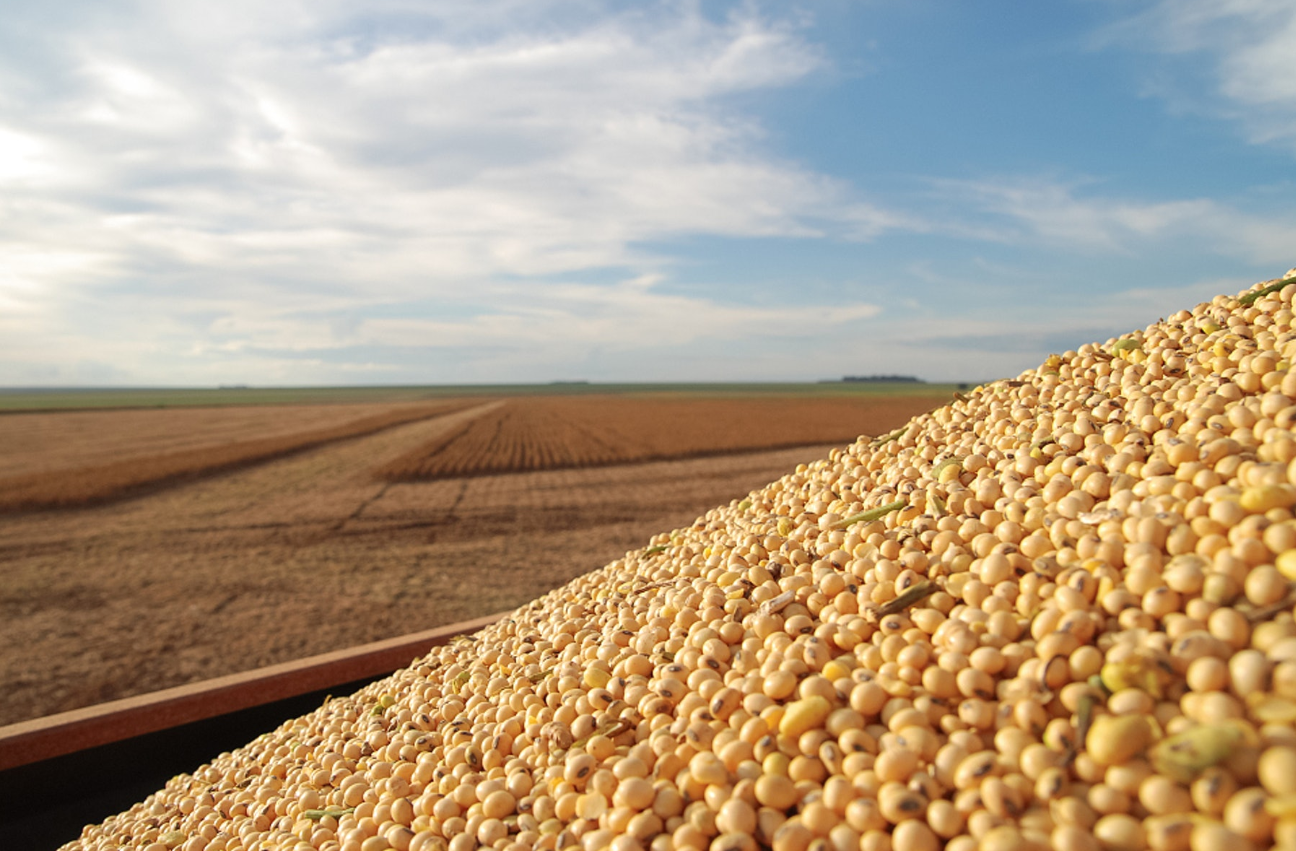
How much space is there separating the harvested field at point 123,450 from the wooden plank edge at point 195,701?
677 inches

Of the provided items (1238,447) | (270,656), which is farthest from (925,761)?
(270,656)

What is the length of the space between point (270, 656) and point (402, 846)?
6074 millimetres

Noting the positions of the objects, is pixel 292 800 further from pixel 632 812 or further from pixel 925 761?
pixel 925 761

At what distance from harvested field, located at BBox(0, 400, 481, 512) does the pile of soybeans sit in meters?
A: 19.0

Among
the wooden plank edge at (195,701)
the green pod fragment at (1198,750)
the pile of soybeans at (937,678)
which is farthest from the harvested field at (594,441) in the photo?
the green pod fragment at (1198,750)

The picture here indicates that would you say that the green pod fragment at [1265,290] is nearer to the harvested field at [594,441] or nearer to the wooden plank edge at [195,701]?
the wooden plank edge at [195,701]

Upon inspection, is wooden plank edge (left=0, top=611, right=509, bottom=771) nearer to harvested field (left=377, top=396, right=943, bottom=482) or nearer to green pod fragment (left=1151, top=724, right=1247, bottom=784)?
green pod fragment (left=1151, top=724, right=1247, bottom=784)

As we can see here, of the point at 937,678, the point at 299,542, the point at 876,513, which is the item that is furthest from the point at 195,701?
the point at 299,542

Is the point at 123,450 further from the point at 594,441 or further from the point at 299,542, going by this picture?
the point at 299,542

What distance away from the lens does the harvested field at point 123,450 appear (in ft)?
59.3

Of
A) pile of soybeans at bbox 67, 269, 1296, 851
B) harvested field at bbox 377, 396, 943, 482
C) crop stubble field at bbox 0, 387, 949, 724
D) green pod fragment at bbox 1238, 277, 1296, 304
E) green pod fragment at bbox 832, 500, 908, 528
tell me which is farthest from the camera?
harvested field at bbox 377, 396, 943, 482

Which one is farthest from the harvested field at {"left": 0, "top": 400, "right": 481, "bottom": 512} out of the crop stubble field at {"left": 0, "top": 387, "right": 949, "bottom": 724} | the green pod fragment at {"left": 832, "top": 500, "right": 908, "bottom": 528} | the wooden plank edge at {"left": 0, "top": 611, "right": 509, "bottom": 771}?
the green pod fragment at {"left": 832, "top": 500, "right": 908, "bottom": 528}

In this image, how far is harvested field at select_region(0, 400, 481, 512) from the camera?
59.3 ft

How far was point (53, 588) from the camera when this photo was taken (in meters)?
9.68
